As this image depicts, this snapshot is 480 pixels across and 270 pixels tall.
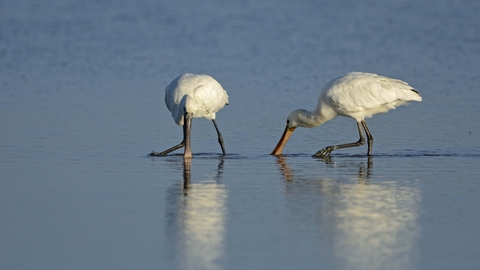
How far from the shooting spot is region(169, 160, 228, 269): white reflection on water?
675cm

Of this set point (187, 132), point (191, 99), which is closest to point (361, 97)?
point (191, 99)

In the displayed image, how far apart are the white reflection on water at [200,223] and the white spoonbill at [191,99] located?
2.47 m

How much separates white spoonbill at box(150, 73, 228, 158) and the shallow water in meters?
0.46

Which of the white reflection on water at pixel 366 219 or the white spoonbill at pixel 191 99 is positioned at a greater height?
the white spoonbill at pixel 191 99

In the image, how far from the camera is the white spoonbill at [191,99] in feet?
40.5

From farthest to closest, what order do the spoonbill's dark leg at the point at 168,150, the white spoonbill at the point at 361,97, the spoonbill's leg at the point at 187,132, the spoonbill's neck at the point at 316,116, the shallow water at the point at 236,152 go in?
the spoonbill's neck at the point at 316,116 < the white spoonbill at the point at 361,97 < the spoonbill's dark leg at the point at 168,150 < the spoonbill's leg at the point at 187,132 < the shallow water at the point at 236,152

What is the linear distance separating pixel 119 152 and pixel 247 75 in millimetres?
7944

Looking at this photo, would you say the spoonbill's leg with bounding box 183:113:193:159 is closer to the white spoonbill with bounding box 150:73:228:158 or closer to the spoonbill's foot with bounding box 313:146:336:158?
the white spoonbill with bounding box 150:73:228:158

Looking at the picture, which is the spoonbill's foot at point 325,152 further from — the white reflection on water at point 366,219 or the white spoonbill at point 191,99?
the white reflection on water at point 366,219

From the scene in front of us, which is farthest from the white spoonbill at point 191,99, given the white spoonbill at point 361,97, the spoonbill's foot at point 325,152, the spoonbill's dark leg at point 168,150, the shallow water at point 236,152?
the spoonbill's foot at point 325,152

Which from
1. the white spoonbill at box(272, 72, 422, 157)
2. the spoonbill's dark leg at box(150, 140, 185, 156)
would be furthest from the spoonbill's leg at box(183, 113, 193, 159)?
the white spoonbill at box(272, 72, 422, 157)

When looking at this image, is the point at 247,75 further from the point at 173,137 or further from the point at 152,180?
the point at 152,180

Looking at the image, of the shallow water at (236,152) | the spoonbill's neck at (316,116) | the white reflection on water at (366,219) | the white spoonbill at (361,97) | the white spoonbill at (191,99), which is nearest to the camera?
the white reflection on water at (366,219)

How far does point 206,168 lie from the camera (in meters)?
11.0
